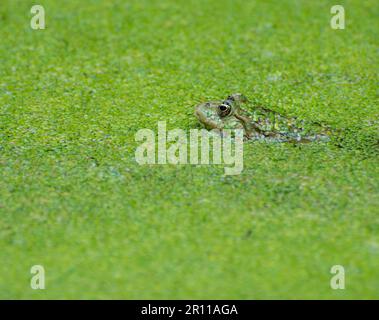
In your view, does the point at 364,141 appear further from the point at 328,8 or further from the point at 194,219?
the point at 328,8

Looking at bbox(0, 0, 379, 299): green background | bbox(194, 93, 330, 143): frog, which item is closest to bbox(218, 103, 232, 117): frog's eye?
bbox(194, 93, 330, 143): frog

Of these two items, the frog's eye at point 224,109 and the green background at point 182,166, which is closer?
the green background at point 182,166

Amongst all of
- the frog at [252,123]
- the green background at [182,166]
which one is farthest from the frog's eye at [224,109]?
the green background at [182,166]

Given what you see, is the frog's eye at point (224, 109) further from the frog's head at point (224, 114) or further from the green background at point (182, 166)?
the green background at point (182, 166)

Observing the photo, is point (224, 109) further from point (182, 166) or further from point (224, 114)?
point (182, 166)

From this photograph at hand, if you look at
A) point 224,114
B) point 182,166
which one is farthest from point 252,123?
point 182,166

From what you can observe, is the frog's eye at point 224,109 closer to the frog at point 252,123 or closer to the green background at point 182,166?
the frog at point 252,123
